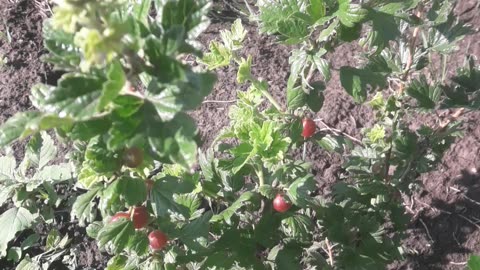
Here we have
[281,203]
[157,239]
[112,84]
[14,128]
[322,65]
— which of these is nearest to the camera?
[112,84]

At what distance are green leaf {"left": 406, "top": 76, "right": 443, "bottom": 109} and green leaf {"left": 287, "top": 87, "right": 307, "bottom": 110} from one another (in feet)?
1.55

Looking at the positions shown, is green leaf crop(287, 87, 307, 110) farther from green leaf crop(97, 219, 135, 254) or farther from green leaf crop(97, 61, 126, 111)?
green leaf crop(97, 61, 126, 111)

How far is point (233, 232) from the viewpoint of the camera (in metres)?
1.88

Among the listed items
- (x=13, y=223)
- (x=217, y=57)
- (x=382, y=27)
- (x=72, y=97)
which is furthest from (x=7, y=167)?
(x=382, y=27)

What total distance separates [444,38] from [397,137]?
36cm

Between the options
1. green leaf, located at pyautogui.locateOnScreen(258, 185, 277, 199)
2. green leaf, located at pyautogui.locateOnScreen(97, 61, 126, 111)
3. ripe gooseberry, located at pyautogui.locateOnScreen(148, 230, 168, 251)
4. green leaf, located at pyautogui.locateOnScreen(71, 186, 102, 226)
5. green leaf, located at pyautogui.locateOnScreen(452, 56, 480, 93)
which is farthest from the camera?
green leaf, located at pyautogui.locateOnScreen(452, 56, 480, 93)

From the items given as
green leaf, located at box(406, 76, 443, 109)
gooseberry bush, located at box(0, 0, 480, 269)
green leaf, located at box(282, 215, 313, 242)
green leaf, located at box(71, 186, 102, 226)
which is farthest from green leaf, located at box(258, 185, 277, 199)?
green leaf, located at box(406, 76, 443, 109)

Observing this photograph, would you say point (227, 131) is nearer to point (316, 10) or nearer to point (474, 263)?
point (316, 10)

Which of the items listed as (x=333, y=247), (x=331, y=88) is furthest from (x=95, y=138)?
(x=331, y=88)

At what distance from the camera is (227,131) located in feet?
5.87

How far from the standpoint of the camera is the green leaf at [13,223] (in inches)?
75.2

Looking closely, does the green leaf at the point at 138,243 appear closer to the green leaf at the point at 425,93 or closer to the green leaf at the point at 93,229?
the green leaf at the point at 93,229

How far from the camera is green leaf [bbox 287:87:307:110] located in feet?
5.54

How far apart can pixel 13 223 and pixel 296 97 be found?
0.97 m
